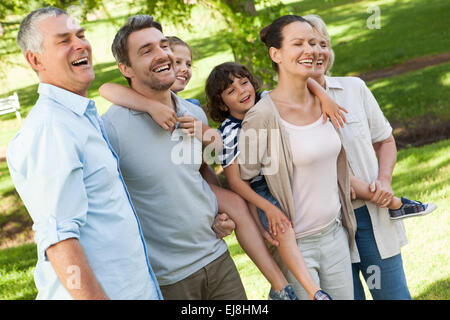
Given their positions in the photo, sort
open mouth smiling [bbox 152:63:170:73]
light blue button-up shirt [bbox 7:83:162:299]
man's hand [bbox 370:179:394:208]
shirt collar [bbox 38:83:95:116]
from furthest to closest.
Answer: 1. man's hand [bbox 370:179:394:208]
2. open mouth smiling [bbox 152:63:170:73]
3. shirt collar [bbox 38:83:95:116]
4. light blue button-up shirt [bbox 7:83:162:299]

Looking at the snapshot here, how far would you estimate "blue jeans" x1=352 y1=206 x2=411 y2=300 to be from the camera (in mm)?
2988

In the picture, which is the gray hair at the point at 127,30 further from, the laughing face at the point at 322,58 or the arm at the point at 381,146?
the arm at the point at 381,146

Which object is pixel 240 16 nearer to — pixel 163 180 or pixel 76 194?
pixel 163 180

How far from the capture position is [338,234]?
9.26 feet

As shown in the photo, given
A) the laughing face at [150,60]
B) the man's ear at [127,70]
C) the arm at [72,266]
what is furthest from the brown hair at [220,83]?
the arm at [72,266]

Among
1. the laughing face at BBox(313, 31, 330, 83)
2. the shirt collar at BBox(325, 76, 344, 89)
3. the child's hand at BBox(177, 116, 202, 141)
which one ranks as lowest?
the shirt collar at BBox(325, 76, 344, 89)

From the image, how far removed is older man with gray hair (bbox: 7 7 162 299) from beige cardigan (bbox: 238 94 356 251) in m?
0.77

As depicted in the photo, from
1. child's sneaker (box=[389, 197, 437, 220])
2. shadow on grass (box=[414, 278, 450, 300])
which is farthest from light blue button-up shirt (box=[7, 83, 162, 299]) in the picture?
shadow on grass (box=[414, 278, 450, 300])

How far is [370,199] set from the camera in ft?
9.76

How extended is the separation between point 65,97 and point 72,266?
64 centimetres

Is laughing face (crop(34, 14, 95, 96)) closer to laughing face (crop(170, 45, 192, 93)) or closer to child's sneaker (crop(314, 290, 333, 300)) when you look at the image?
laughing face (crop(170, 45, 192, 93))

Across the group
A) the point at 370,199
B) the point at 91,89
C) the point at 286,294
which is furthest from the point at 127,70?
the point at 91,89

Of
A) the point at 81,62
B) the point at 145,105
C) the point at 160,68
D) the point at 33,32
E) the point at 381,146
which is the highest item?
the point at 33,32
